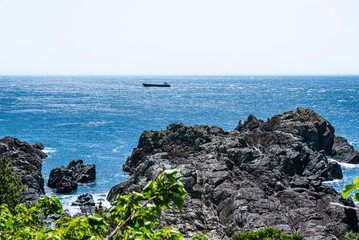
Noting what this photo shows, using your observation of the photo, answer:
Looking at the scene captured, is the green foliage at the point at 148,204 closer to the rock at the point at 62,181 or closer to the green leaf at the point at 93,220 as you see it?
the green leaf at the point at 93,220

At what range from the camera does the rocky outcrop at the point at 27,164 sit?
4739cm

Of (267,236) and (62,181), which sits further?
(62,181)

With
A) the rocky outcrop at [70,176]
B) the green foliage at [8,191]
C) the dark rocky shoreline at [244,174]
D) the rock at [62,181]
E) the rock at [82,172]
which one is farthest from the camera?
the rock at [82,172]

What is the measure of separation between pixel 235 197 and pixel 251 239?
13829 mm

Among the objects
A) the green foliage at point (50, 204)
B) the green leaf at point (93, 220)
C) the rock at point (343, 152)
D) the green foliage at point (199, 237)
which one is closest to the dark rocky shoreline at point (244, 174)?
the rock at point (343, 152)

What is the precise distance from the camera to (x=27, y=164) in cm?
5697

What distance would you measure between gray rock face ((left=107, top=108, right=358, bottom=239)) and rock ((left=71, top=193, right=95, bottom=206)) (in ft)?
11.1

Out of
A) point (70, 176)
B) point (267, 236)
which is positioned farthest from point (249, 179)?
point (70, 176)

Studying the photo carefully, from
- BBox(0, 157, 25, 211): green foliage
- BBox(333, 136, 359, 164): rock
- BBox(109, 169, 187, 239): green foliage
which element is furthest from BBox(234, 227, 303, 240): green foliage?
BBox(333, 136, 359, 164): rock

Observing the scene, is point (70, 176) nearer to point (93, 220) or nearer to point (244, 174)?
point (244, 174)

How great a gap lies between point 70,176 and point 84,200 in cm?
1000

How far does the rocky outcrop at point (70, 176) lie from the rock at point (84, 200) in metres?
4.85

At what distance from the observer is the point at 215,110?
448 ft

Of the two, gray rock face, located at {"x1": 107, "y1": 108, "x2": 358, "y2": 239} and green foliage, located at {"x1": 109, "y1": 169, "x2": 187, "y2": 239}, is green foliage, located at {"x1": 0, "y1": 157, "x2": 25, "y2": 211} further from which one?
green foliage, located at {"x1": 109, "y1": 169, "x2": 187, "y2": 239}
